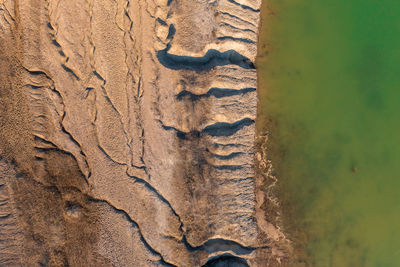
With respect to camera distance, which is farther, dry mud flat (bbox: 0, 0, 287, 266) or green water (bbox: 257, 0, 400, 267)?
green water (bbox: 257, 0, 400, 267)

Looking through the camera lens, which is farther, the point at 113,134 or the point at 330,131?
the point at 330,131

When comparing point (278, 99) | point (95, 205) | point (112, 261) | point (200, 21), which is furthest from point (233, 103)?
point (112, 261)

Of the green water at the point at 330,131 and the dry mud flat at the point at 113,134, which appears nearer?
the dry mud flat at the point at 113,134

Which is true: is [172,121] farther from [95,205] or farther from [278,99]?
[278,99]

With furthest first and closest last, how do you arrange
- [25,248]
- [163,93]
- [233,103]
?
[233,103] → [163,93] → [25,248]

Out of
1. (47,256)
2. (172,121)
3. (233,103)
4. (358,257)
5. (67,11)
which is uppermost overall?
(67,11)
